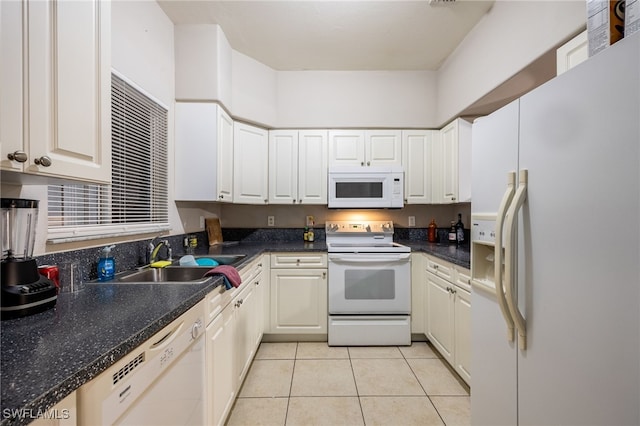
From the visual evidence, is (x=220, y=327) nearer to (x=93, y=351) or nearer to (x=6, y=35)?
(x=93, y=351)

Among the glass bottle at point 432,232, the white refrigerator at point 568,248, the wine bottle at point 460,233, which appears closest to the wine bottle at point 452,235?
the wine bottle at point 460,233

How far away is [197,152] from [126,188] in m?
0.74

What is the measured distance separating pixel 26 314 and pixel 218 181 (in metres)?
1.62

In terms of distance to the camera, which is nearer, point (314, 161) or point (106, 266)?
point (106, 266)

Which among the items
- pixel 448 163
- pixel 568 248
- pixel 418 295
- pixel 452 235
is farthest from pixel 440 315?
pixel 568 248

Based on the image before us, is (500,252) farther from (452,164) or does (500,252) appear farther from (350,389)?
(452,164)

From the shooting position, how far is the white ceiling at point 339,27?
2.03 m

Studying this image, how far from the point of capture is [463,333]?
1.88m

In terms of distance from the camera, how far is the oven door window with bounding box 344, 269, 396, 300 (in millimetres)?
2559

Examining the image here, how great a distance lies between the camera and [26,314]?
2.83 ft

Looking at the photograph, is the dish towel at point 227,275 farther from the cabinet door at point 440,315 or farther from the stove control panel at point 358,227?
the stove control panel at point 358,227

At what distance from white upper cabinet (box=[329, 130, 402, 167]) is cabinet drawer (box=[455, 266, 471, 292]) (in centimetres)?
139

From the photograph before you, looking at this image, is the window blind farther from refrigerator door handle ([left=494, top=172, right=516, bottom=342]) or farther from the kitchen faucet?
refrigerator door handle ([left=494, top=172, right=516, bottom=342])

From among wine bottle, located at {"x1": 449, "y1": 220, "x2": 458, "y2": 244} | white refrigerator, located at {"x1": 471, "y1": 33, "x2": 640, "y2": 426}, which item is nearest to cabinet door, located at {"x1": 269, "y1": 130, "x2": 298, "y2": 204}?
wine bottle, located at {"x1": 449, "y1": 220, "x2": 458, "y2": 244}
